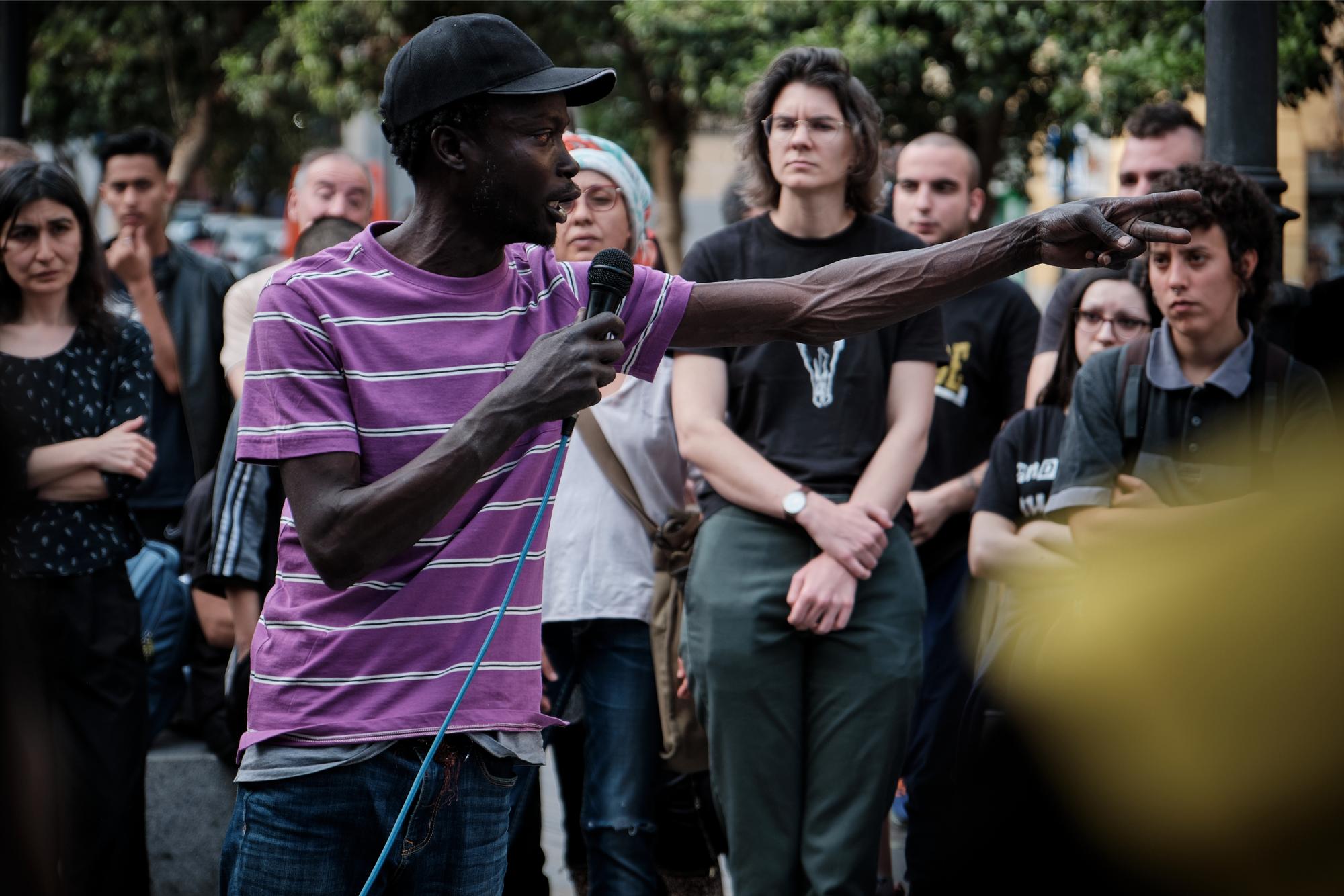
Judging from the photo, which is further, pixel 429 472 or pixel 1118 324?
pixel 1118 324

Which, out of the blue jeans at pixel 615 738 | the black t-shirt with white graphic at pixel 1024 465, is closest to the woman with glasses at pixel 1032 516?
the black t-shirt with white graphic at pixel 1024 465

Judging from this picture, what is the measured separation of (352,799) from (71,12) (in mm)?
17431

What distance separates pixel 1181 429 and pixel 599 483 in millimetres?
1624

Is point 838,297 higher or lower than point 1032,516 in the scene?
higher

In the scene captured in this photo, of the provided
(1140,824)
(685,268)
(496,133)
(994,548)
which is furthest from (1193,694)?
(994,548)

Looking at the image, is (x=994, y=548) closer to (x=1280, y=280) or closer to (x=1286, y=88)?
(x=1280, y=280)

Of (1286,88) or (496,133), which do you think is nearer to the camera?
(496,133)

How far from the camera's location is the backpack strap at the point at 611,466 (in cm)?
464

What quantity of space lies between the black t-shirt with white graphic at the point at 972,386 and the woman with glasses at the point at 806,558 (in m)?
0.91

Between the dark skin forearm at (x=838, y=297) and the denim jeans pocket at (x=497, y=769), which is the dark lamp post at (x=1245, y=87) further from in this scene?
the denim jeans pocket at (x=497, y=769)

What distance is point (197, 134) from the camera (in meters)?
19.5

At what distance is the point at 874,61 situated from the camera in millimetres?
13555

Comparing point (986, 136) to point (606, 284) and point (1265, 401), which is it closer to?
point (1265, 401)

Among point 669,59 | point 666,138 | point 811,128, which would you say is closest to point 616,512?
point 811,128
